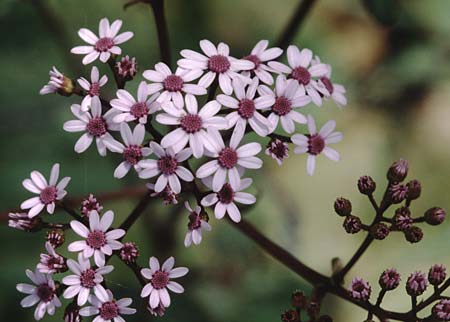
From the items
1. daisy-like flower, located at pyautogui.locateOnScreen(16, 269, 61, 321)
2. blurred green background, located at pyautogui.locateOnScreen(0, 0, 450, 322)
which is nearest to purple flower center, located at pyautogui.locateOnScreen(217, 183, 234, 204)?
daisy-like flower, located at pyautogui.locateOnScreen(16, 269, 61, 321)

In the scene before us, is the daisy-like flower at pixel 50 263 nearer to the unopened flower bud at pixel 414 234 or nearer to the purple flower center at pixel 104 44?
the purple flower center at pixel 104 44

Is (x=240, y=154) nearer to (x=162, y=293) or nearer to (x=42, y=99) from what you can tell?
(x=162, y=293)

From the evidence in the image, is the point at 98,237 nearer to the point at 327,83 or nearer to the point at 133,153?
the point at 133,153

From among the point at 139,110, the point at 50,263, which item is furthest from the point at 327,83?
the point at 50,263

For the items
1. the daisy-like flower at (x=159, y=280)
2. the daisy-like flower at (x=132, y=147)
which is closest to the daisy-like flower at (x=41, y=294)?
the daisy-like flower at (x=159, y=280)

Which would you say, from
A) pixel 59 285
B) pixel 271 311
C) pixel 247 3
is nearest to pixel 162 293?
pixel 59 285
